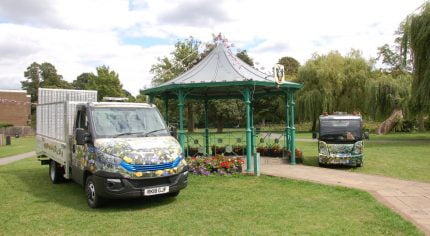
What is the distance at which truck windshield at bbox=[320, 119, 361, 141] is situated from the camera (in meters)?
14.1

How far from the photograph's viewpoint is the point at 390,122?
34.5 meters

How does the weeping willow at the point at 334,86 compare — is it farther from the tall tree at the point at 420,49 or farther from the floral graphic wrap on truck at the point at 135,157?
the floral graphic wrap on truck at the point at 135,157

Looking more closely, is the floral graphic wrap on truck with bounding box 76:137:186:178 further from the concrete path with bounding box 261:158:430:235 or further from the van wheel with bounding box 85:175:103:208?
the concrete path with bounding box 261:158:430:235

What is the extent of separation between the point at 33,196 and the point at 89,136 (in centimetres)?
269

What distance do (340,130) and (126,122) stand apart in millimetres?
8926

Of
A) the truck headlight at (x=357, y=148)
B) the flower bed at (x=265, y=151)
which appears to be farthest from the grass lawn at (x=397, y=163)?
the flower bed at (x=265, y=151)

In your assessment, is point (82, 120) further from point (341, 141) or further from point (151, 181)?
point (341, 141)

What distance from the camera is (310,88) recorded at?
37.7 meters

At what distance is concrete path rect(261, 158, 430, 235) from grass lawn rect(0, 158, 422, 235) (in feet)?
1.24

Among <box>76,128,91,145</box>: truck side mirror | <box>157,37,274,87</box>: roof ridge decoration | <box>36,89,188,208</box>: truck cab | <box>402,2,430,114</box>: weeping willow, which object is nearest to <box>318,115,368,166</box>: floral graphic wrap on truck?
<box>157,37,274,87</box>: roof ridge decoration

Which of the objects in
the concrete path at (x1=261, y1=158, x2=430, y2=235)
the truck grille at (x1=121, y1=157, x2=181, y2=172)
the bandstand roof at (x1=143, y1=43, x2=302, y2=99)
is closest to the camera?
the concrete path at (x1=261, y1=158, x2=430, y2=235)

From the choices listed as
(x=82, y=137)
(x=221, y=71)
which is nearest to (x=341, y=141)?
(x=221, y=71)

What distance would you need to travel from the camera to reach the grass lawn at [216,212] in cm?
620

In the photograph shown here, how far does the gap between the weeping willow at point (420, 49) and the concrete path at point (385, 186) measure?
1339cm
